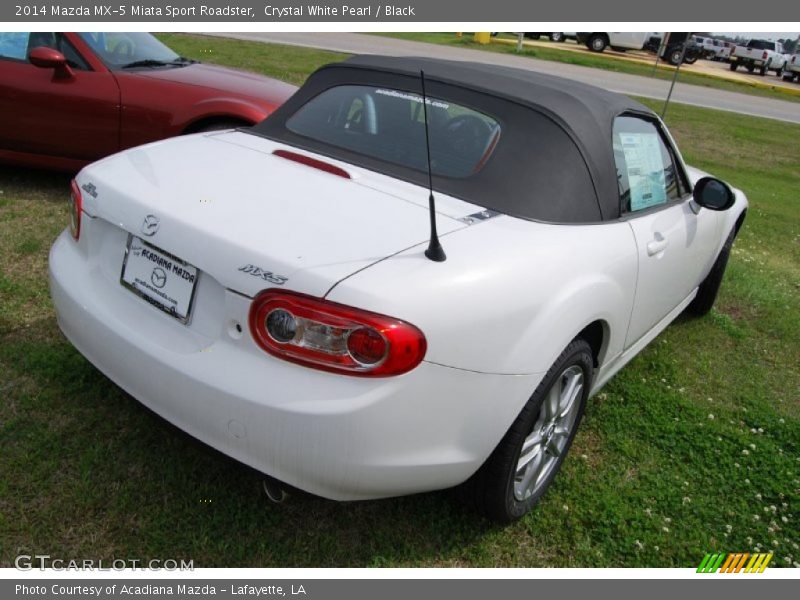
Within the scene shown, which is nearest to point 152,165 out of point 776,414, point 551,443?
point 551,443

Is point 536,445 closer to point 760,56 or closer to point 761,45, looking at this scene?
point 760,56

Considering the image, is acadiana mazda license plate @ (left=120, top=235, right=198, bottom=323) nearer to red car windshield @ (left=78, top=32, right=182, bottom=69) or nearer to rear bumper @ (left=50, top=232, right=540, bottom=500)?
rear bumper @ (left=50, top=232, right=540, bottom=500)

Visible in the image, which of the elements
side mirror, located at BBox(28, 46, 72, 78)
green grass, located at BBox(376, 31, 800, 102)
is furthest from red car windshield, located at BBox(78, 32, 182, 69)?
green grass, located at BBox(376, 31, 800, 102)

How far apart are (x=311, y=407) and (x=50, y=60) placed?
14.6ft

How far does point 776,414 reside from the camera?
371 cm

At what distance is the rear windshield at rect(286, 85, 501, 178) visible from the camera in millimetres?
2783

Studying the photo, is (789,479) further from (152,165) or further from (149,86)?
(149,86)

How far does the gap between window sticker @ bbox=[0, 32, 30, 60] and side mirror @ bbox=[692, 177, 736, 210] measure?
490 centimetres

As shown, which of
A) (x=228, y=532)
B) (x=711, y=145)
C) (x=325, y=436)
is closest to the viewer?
(x=325, y=436)

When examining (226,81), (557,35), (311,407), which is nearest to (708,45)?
(557,35)

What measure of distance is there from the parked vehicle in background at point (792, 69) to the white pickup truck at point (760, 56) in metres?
0.94

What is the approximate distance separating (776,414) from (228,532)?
9.72 feet

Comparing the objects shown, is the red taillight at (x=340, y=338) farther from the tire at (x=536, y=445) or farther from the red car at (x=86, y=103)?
the red car at (x=86, y=103)

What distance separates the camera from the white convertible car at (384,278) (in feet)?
6.33
